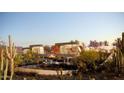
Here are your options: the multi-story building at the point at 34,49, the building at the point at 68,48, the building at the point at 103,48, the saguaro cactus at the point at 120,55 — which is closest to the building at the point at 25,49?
the multi-story building at the point at 34,49

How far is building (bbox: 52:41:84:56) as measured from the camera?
2.72 m

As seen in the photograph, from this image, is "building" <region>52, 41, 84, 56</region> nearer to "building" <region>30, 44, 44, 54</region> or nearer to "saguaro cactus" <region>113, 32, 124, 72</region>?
"building" <region>30, 44, 44, 54</region>

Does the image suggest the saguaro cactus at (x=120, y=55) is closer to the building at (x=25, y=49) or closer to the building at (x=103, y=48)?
the building at (x=103, y=48)

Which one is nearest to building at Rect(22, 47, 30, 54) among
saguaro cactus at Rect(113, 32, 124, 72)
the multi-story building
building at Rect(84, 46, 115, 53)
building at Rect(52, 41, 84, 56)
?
the multi-story building

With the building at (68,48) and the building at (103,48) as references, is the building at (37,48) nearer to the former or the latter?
the building at (68,48)

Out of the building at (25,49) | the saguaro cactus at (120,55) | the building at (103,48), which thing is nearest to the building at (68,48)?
the building at (103,48)

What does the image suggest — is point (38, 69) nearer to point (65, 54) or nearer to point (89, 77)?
point (65, 54)

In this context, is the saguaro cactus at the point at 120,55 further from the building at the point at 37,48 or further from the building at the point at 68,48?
the building at the point at 37,48

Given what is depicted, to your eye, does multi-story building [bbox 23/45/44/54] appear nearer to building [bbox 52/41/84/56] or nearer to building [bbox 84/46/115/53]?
building [bbox 52/41/84/56]

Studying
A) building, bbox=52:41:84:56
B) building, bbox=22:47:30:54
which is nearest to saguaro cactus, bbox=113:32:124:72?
building, bbox=52:41:84:56

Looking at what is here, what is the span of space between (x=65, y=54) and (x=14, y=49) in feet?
1.75

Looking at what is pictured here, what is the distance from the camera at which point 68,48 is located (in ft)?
8.93

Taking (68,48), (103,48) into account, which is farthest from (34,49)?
(103,48)

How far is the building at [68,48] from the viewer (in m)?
2.72
